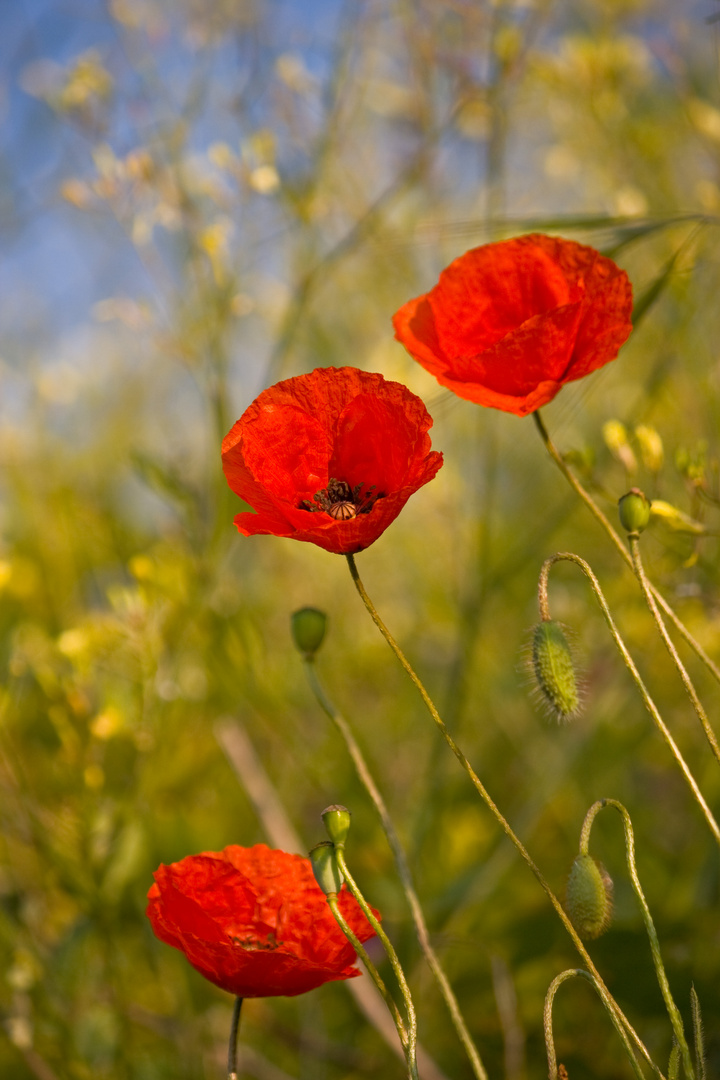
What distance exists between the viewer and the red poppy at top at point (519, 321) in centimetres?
53

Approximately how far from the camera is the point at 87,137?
125 cm

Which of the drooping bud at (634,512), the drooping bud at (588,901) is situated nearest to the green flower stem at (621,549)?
the drooping bud at (634,512)

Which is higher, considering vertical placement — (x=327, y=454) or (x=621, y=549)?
(x=327, y=454)

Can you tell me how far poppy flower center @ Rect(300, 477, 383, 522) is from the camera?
615mm

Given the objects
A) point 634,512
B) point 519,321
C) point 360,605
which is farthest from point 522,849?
point 360,605

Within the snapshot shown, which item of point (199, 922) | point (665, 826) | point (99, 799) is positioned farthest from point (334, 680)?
point (199, 922)

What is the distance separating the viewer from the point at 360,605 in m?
2.00

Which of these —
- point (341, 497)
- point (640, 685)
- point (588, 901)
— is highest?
point (341, 497)

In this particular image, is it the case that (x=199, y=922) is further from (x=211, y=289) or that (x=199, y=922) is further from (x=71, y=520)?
(x=71, y=520)

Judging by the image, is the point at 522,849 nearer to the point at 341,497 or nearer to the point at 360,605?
the point at 341,497

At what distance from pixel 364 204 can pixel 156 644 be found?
91 cm

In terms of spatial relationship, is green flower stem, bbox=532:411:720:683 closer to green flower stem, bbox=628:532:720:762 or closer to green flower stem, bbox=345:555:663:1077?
green flower stem, bbox=628:532:720:762

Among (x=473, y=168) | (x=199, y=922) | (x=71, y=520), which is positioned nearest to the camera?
(x=199, y=922)

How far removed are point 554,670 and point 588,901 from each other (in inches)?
4.8
